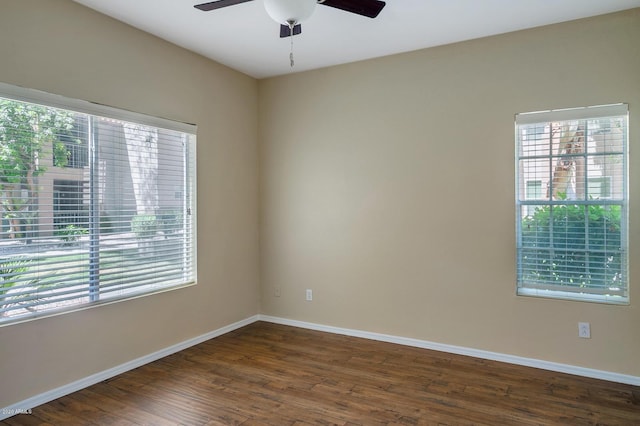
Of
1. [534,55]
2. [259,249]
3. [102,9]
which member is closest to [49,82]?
[102,9]

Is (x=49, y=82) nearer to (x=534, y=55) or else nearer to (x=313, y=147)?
(x=313, y=147)

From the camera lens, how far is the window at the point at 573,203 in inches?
118

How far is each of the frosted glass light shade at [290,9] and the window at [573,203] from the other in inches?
82.2

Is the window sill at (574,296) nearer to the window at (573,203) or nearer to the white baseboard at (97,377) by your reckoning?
A: the window at (573,203)

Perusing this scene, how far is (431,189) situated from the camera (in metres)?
3.64

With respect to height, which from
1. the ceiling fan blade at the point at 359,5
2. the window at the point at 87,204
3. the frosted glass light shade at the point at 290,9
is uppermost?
the ceiling fan blade at the point at 359,5

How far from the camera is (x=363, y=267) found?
3.99 meters

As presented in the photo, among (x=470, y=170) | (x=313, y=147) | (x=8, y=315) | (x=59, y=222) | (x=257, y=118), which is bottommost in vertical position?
(x=8, y=315)

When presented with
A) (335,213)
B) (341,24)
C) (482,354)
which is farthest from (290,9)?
(482,354)

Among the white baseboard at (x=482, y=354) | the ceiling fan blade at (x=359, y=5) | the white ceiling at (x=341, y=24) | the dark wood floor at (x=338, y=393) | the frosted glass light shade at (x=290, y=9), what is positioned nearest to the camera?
the frosted glass light shade at (x=290, y=9)

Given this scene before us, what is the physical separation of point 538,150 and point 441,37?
1234 mm

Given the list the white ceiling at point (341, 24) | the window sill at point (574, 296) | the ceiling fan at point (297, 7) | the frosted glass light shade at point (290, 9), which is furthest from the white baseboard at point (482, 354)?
the frosted glass light shade at point (290, 9)

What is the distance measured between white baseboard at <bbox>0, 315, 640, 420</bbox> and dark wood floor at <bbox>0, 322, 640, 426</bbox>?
0.06 metres

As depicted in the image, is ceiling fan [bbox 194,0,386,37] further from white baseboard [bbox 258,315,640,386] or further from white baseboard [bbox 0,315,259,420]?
white baseboard [bbox 258,315,640,386]
